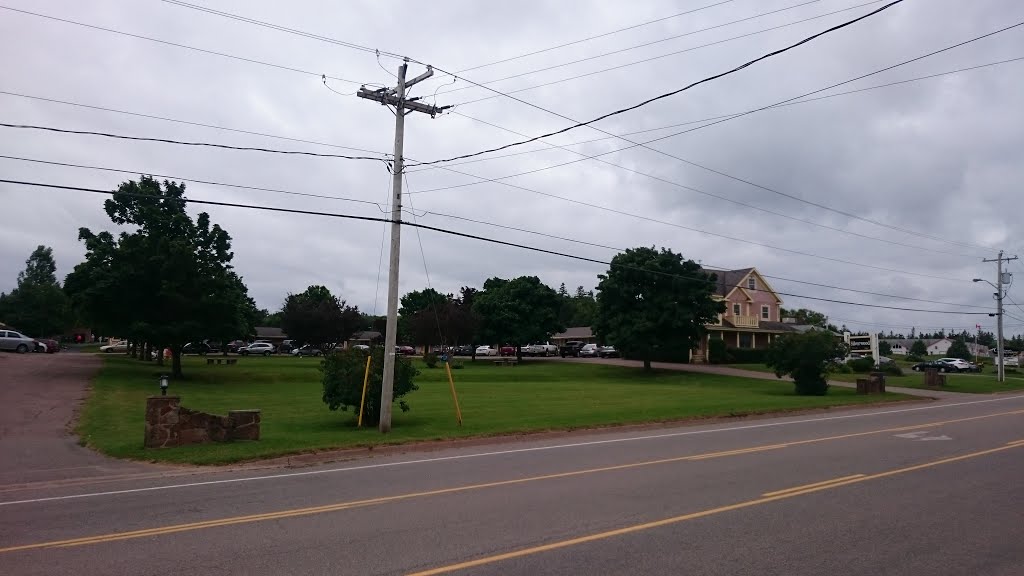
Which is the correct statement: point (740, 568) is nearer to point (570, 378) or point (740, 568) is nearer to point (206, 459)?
point (206, 459)

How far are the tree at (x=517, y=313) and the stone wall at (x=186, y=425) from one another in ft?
174

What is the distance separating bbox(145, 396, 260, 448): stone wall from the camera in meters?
16.1

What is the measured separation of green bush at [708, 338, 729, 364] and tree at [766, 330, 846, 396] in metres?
28.1

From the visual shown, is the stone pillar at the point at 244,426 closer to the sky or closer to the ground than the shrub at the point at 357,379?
closer to the ground

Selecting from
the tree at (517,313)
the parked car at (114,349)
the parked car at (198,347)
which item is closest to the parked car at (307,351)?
the parked car at (198,347)

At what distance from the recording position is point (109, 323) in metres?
40.7

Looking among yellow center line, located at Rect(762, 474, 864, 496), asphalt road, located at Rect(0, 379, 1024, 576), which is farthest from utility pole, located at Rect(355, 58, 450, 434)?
yellow center line, located at Rect(762, 474, 864, 496)

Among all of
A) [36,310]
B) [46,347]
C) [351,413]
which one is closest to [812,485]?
[351,413]

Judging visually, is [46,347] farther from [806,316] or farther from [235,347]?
[806,316]

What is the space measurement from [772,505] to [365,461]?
28.0 feet

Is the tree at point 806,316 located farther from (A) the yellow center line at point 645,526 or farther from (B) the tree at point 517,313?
(A) the yellow center line at point 645,526

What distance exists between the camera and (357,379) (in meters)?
20.7

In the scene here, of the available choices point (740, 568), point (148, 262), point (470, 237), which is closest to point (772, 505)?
point (740, 568)

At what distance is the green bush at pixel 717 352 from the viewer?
65125mm
